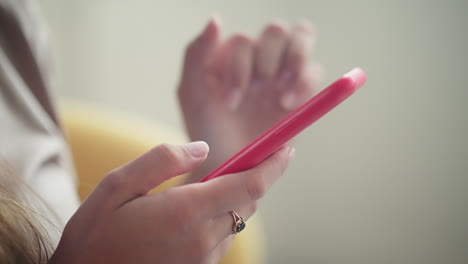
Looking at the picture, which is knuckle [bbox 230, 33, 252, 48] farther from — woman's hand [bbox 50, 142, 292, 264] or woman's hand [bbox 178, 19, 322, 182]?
woman's hand [bbox 50, 142, 292, 264]

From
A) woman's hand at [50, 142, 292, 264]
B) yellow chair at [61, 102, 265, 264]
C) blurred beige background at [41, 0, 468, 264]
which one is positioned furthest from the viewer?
blurred beige background at [41, 0, 468, 264]

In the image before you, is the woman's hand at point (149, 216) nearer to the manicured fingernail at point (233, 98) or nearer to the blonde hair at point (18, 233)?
the blonde hair at point (18, 233)

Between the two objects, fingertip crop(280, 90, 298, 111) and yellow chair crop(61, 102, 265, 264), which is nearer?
fingertip crop(280, 90, 298, 111)

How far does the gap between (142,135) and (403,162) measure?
20.1 inches

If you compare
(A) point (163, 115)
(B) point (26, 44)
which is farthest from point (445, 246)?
(B) point (26, 44)

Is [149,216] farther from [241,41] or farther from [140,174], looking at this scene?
[241,41]

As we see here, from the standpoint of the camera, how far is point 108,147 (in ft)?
2.07

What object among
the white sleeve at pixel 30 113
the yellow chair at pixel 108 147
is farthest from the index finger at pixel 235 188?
the yellow chair at pixel 108 147

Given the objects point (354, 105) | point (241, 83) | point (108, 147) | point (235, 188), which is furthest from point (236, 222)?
point (354, 105)

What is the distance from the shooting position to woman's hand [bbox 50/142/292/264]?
20cm

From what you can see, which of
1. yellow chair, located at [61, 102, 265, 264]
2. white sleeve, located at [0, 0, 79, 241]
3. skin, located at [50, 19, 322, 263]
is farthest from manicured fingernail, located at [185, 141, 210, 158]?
yellow chair, located at [61, 102, 265, 264]

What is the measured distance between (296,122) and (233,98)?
230mm

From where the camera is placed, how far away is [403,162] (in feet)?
2.74

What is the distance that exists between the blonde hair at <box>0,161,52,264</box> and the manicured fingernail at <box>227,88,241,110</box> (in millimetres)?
238
